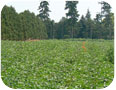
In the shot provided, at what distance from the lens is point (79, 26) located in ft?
21.0

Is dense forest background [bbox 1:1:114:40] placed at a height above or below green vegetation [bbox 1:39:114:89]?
above

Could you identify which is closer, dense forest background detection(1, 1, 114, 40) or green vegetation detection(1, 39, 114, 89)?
green vegetation detection(1, 39, 114, 89)

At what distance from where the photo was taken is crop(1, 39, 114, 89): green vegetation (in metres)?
5.12

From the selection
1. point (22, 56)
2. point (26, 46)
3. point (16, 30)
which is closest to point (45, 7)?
point (22, 56)

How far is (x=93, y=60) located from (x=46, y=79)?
2.10m

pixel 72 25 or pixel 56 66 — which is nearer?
pixel 72 25

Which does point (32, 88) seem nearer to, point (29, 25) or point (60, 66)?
point (60, 66)

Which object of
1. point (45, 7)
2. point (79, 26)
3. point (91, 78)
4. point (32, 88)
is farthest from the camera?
point (79, 26)

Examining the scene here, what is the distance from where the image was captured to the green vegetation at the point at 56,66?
5.12 metres

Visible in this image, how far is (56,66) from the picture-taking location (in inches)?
267

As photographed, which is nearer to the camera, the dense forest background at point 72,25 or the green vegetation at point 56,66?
the green vegetation at point 56,66

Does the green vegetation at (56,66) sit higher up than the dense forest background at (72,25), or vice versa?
the dense forest background at (72,25)

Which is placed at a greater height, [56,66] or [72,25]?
[72,25]

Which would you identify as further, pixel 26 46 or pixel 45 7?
pixel 26 46
